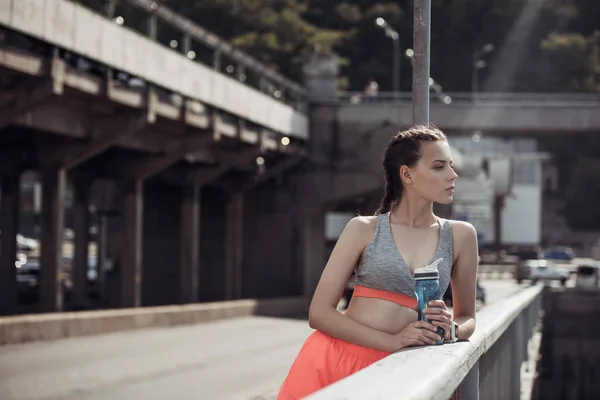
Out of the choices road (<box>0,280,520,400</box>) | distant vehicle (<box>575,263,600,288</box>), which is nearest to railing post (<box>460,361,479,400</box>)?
road (<box>0,280,520,400</box>)

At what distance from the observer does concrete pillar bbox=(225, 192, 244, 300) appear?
51594 millimetres

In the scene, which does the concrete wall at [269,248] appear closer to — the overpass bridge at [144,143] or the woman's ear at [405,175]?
the overpass bridge at [144,143]

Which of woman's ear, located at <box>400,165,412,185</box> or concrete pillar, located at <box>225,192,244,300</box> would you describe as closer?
woman's ear, located at <box>400,165,412,185</box>

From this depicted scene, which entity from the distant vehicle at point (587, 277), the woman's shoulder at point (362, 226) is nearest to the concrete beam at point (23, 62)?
the woman's shoulder at point (362, 226)

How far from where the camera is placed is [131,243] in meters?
40.6

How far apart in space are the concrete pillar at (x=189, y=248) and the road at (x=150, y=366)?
17.1 metres

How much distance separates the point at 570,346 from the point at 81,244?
19.4 metres

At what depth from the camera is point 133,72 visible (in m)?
31.0

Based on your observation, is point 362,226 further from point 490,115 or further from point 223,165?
point 490,115

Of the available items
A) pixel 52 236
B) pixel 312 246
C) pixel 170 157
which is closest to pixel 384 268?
pixel 52 236

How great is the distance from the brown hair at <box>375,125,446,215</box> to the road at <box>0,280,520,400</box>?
950 centimetres

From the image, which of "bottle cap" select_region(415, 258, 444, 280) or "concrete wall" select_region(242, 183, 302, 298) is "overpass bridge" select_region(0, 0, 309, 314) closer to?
"concrete wall" select_region(242, 183, 302, 298)

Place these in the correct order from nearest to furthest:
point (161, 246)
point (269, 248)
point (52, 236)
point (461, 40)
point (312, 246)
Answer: point (52, 236) < point (312, 246) < point (161, 246) < point (269, 248) < point (461, 40)

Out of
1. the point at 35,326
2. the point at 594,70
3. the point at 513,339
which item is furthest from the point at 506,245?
the point at 513,339
